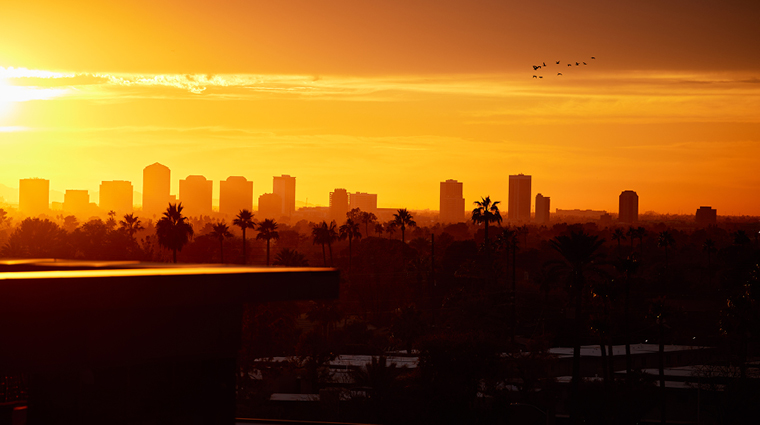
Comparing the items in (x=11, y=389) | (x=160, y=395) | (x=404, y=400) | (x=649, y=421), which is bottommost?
(x=649, y=421)

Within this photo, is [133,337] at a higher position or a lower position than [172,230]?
lower

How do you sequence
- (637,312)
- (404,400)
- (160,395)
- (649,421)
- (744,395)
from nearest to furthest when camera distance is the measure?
(160,395) < (404,400) < (744,395) < (649,421) < (637,312)

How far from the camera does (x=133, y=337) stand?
12.8 m

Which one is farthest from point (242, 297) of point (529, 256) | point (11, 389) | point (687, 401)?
point (529, 256)

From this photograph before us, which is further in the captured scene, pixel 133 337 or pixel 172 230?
pixel 172 230

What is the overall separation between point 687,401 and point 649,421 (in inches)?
189

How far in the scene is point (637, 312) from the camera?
78.2 meters

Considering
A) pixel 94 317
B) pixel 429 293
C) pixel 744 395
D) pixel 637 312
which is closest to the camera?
pixel 94 317

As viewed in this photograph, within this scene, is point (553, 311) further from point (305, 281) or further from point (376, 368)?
point (305, 281)

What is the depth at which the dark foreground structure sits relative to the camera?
456 inches

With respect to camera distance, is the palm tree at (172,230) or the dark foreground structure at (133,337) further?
the palm tree at (172,230)

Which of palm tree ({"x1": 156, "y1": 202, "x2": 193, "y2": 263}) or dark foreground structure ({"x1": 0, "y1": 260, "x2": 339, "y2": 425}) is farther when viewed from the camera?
palm tree ({"x1": 156, "y1": 202, "x2": 193, "y2": 263})

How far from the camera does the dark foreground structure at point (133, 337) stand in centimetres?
1159

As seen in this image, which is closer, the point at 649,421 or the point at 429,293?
the point at 649,421
